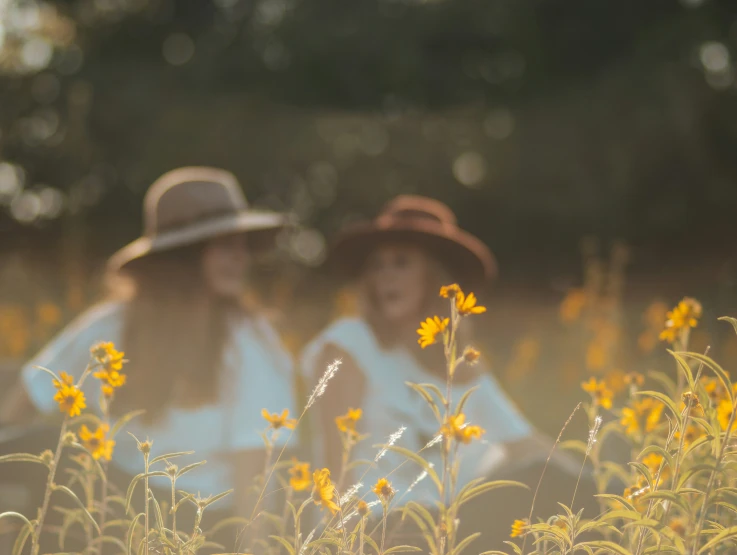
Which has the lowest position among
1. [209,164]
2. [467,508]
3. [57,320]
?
[467,508]

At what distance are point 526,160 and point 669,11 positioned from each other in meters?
2.20

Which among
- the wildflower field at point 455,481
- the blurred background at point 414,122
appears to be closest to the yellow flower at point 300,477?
the wildflower field at point 455,481

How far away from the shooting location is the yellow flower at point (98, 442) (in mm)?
1486

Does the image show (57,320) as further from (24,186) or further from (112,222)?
(24,186)

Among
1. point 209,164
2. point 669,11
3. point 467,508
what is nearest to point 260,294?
point 209,164

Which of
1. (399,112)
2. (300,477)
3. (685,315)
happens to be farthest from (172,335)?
(399,112)

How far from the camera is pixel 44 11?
27.5ft

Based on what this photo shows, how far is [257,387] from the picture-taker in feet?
10.2

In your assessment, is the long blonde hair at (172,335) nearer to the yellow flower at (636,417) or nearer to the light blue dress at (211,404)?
the light blue dress at (211,404)

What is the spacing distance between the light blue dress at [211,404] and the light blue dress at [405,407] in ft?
0.61

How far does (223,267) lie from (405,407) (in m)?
0.96

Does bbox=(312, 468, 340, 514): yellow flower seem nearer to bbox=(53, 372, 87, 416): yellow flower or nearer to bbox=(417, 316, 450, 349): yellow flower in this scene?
bbox=(417, 316, 450, 349): yellow flower

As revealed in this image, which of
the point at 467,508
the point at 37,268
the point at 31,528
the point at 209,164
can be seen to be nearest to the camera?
the point at 31,528

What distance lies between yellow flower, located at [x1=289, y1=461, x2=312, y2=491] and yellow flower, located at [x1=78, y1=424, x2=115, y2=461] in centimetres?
36
